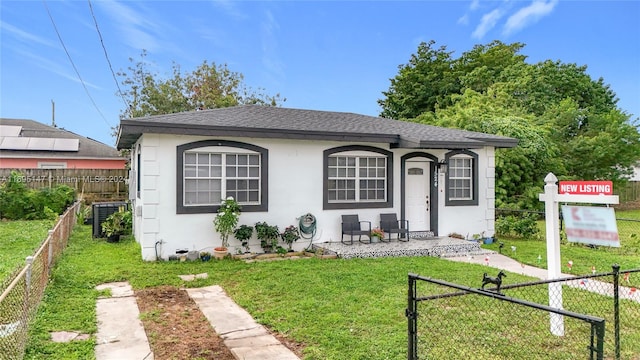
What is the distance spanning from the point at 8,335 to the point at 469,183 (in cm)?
1116

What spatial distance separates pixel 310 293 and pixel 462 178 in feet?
24.3

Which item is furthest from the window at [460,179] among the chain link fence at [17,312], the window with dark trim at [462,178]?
the chain link fence at [17,312]

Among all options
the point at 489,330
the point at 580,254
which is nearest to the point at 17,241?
the point at 489,330

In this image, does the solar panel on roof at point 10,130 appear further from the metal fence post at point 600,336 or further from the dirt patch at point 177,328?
the metal fence post at point 600,336

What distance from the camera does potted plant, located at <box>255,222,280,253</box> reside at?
9508 mm

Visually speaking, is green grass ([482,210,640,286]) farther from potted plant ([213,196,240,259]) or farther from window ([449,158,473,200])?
potted plant ([213,196,240,259])

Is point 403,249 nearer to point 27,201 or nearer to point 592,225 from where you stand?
point 592,225

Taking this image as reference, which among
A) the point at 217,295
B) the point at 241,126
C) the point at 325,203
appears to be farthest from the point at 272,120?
the point at 217,295

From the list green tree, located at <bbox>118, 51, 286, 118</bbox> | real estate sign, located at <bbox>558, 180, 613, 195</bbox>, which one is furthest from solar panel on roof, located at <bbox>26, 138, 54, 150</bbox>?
real estate sign, located at <bbox>558, 180, 613, 195</bbox>

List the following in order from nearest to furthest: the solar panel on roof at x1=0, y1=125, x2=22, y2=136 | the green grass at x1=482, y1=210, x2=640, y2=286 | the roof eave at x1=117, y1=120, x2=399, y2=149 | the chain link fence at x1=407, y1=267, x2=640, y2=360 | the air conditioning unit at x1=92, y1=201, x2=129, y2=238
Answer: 1. the chain link fence at x1=407, y1=267, x2=640, y2=360
2. the roof eave at x1=117, y1=120, x2=399, y2=149
3. the green grass at x1=482, y1=210, x2=640, y2=286
4. the air conditioning unit at x1=92, y1=201, x2=129, y2=238
5. the solar panel on roof at x1=0, y1=125, x2=22, y2=136

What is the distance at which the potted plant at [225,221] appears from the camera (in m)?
8.96

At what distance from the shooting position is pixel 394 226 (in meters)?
10.9

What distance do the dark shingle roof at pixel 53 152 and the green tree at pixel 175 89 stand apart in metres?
2.81

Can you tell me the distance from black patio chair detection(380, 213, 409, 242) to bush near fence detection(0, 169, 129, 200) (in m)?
12.1
